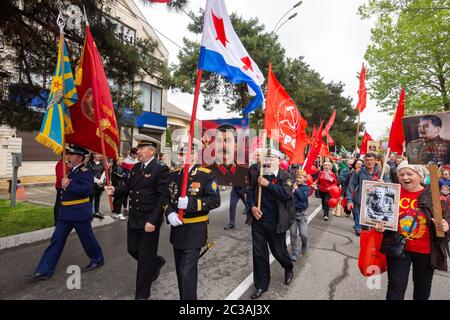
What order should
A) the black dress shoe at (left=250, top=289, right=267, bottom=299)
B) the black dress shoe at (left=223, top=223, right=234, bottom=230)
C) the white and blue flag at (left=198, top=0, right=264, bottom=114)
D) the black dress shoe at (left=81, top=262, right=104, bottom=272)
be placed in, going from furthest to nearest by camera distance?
the black dress shoe at (left=223, top=223, right=234, bottom=230) → the black dress shoe at (left=81, top=262, right=104, bottom=272) → the black dress shoe at (left=250, top=289, right=267, bottom=299) → the white and blue flag at (left=198, top=0, right=264, bottom=114)

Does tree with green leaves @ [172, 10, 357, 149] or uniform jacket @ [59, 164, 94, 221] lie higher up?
tree with green leaves @ [172, 10, 357, 149]

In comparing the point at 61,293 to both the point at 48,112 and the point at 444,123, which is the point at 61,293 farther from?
the point at 444,123

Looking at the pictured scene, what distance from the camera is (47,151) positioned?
15641 millimetres

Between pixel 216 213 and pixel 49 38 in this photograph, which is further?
pixel 216 213

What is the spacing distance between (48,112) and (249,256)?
3805mm

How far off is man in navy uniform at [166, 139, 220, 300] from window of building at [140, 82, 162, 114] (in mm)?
19345

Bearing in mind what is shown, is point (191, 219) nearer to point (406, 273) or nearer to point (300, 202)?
point (406, 273)

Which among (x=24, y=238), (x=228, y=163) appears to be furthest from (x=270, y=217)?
(x=24, y=238)

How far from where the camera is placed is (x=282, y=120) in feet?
14.4

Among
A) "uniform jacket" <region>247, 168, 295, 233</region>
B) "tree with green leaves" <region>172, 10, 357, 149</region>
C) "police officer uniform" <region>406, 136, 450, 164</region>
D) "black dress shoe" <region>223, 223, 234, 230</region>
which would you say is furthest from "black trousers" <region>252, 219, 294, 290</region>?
"tree with green leaves" <region>172, 10, 357, 149</region>

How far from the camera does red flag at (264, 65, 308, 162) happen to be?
4066 mm

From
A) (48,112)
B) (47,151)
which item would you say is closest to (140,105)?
(48,112)

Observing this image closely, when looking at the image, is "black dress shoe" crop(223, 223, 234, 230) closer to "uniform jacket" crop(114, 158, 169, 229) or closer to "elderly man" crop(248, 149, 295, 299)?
"elderly man" crop(248, 149, 295, 299)

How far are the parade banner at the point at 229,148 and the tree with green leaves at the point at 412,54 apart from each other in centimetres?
1568
